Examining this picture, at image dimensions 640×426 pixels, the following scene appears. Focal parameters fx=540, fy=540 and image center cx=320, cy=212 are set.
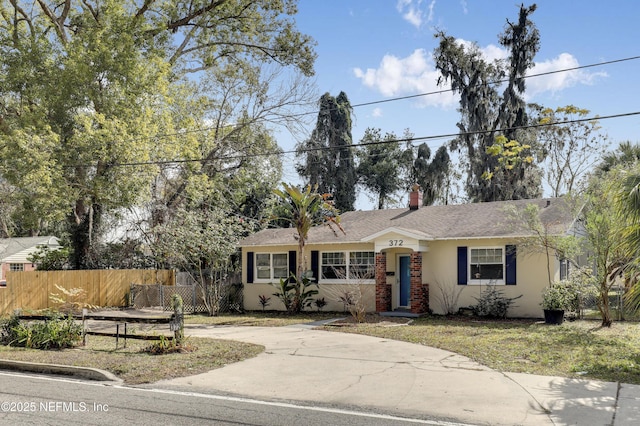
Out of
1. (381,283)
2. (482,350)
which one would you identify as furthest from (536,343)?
(381,283)

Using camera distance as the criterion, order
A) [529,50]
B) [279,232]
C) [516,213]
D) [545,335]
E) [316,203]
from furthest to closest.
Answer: [529,50]
[279,232]
[316,203]
[516,213]
[545,335]

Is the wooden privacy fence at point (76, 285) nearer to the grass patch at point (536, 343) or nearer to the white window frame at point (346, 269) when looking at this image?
the white window frame at point (346, 269)

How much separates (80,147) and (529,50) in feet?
87.1

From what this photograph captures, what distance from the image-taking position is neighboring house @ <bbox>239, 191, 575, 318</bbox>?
17516 mm

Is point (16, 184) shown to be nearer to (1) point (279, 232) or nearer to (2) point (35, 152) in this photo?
(2) point (35, 152)

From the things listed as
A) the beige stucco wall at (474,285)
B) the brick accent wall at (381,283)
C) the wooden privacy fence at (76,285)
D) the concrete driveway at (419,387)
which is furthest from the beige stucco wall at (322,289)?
the concrete driveway at (419,387)

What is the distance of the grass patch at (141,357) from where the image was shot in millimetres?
9594

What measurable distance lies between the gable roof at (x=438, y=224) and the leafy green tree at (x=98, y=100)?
5393 millimetres

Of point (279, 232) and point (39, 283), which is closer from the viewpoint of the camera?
point (39, 283)

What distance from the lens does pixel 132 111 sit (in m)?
22.2

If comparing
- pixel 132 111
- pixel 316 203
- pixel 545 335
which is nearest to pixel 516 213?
pixel 545 335

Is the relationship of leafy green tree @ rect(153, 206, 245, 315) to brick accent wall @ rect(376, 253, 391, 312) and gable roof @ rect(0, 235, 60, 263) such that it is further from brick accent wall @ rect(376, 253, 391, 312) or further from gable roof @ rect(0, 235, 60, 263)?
gable roof @ rect(0, 235, 60, 263)

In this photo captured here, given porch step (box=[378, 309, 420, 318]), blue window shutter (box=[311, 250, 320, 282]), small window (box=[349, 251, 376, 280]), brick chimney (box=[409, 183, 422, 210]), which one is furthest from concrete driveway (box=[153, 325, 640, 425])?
brick chimney (box=[409, 183, 422, 210])

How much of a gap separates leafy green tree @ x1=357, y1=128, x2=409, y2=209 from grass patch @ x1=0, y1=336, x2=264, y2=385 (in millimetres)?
29246
